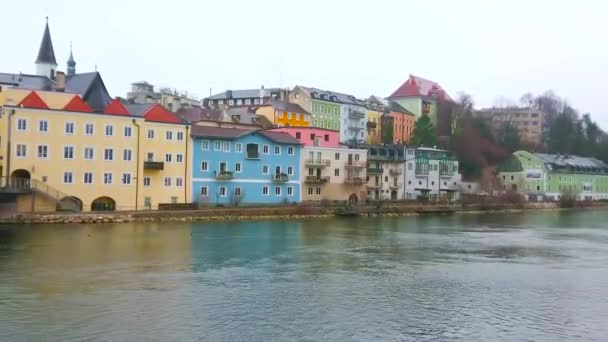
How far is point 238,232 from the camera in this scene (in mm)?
36625

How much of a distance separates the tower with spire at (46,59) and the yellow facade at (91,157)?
15.2m

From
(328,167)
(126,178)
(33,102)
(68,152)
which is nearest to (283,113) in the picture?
(328,167)

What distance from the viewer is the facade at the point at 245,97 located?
80625 millimetres

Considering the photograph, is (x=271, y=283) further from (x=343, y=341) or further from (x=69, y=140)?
(x=69, y=140)

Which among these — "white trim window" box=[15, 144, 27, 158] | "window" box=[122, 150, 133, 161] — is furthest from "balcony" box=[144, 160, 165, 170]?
"white trim window" box=[15, 144, 27, 158]

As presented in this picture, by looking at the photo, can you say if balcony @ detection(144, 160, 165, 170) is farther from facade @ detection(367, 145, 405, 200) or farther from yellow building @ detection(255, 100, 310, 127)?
yellow building @ detection(255, 100, 310, 127)

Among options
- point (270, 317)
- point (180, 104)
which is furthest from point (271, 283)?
point (180, 104)

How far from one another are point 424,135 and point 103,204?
47.3 m

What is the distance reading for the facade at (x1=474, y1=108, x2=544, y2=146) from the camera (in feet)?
341

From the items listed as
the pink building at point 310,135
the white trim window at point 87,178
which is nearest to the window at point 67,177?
the white trim window at point 87,178

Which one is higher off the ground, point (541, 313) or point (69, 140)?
point (69, 140)

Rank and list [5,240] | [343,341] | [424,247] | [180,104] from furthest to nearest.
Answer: [180,104] < [424,247] < [5,240] < [343,341]

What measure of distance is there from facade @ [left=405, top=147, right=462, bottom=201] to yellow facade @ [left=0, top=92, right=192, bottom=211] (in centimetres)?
2905

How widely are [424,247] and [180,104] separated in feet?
152
